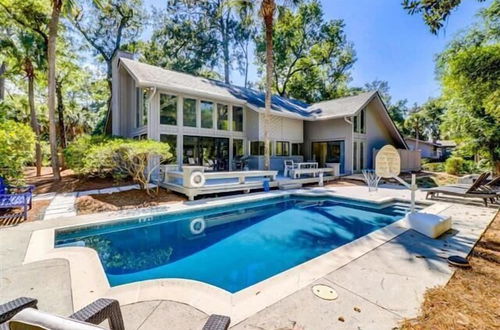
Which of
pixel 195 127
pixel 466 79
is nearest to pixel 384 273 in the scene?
pixel 466 79

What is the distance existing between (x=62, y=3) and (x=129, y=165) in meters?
9.04

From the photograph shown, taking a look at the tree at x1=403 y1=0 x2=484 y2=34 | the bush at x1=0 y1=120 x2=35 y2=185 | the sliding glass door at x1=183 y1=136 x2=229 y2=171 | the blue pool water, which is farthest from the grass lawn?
the sliding glass door at x1=183 y1=136 x2=229 y2=171

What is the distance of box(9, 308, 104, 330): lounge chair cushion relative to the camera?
124cm

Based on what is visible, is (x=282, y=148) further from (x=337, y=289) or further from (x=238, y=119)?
(x=337, y=289)

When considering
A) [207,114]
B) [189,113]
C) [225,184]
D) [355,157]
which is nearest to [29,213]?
[225,184]

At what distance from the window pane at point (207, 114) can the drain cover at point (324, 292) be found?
12.3 metres

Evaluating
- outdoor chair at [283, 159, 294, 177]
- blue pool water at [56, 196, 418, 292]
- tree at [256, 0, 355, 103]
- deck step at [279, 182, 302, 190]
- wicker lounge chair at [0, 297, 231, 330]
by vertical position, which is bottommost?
blue pool water at [56, 196, 418, 292]

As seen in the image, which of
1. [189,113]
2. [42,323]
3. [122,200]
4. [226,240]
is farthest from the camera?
[189,113]

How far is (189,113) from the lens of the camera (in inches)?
542

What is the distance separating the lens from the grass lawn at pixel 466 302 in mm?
2641

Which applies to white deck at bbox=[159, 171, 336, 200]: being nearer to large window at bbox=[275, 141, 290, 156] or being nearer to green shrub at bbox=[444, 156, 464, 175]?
large window at bbox=[275, 141, 290, 156]

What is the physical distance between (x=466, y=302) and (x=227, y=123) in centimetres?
1381

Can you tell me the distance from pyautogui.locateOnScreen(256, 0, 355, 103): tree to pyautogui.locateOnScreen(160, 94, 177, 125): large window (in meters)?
18.8

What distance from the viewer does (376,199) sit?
9914 millimetres
